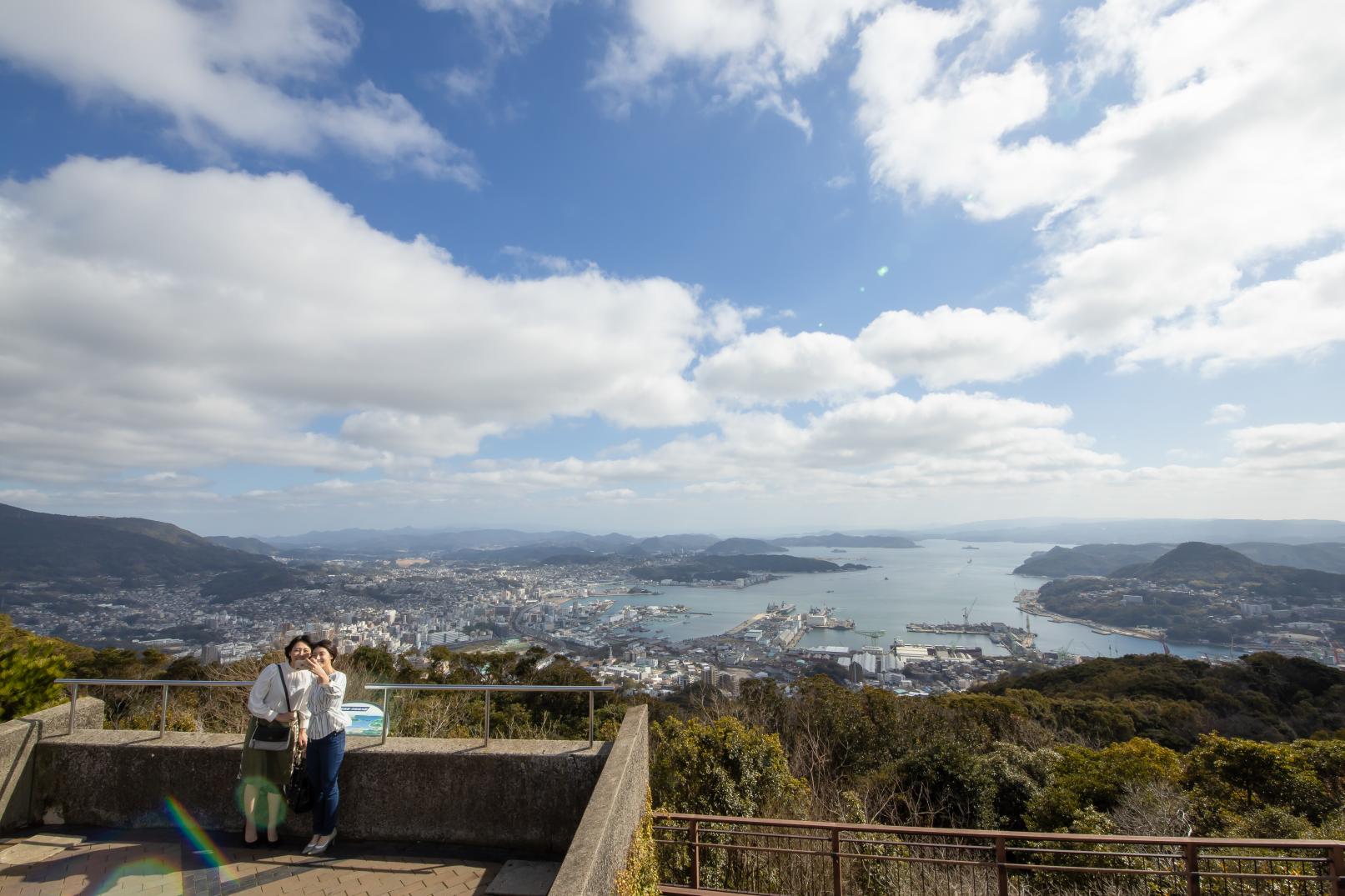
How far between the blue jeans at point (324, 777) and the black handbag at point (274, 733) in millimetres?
149

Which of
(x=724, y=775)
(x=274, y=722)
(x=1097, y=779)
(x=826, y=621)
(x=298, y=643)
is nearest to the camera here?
(x=274, y=722)

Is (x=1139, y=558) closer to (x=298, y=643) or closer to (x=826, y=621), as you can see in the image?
(x=826, y=621)

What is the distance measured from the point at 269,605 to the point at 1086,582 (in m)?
88.8

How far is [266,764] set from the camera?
360cm

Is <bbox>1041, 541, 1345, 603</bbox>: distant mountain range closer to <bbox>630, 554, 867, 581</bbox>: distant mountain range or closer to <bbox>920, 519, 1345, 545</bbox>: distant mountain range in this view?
<bbox>630, 554, 867, 581</bbox>: distant mountain range

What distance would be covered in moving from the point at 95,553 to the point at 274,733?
63.5 metres

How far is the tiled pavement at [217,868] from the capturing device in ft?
10.6

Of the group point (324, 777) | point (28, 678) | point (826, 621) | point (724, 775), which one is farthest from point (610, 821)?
point (826, 621)

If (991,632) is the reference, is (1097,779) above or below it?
above

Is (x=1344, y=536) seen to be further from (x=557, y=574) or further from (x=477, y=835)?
(x=477, y=835)

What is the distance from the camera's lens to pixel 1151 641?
1909 inches

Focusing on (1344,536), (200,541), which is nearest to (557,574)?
(200,541)

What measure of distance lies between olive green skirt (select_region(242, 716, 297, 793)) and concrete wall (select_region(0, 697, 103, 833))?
180 centimetres

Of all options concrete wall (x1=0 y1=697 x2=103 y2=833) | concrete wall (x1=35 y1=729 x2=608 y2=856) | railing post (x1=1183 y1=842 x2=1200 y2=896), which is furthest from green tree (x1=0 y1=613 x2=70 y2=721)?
railing post (x1=1183 y1=842 x2=1200 y2=896)
